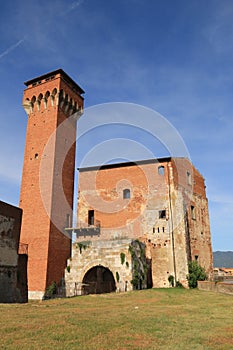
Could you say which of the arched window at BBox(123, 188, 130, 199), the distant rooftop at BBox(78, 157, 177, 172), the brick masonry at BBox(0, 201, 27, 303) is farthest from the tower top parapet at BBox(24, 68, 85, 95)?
the brick masonry at BBox(0, 201, 27, 303)

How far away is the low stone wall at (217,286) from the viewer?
19.1m

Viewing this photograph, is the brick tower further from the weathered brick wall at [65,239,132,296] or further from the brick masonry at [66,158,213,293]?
the brick masonry at [66,158,213,293]

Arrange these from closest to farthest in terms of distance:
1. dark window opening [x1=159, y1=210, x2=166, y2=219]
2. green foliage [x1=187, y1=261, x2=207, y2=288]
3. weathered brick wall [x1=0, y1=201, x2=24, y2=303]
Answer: weathered brick wall [x1=0, y1=201, x2=24, y2=303], green foliage [x1=187, y1=261, x2=207, y2=288], dark window opening [x1=159, y1=210, x2=166, y2=219]

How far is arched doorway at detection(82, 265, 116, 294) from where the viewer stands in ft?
71.5

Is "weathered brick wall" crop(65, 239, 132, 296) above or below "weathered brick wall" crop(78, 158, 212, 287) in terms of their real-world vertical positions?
below

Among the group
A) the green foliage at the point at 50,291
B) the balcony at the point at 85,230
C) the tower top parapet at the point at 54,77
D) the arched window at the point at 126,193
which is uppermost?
the tower top parapet at the point at 54,77

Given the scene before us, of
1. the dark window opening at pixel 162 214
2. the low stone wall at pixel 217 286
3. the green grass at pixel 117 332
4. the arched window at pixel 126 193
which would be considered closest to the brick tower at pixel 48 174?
the arched window at pixel 126 193

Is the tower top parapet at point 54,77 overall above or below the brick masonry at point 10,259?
above

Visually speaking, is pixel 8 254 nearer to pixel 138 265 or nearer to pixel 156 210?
pixel 138 265

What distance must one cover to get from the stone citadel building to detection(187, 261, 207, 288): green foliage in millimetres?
581

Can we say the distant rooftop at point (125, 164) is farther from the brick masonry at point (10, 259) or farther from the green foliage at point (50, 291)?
the brick masonry at point (10, 259)

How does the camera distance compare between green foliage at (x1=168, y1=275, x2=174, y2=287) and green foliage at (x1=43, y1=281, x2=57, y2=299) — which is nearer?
green foliage at (x1=43, y1=281, x2=57, y2=299)

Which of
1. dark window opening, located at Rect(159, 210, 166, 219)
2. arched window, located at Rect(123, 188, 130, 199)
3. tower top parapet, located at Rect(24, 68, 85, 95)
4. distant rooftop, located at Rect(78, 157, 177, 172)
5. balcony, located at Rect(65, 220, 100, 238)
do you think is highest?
tower top parapet, located at Rect(24, 68, 85, 95)

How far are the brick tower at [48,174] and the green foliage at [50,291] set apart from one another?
27 cm
